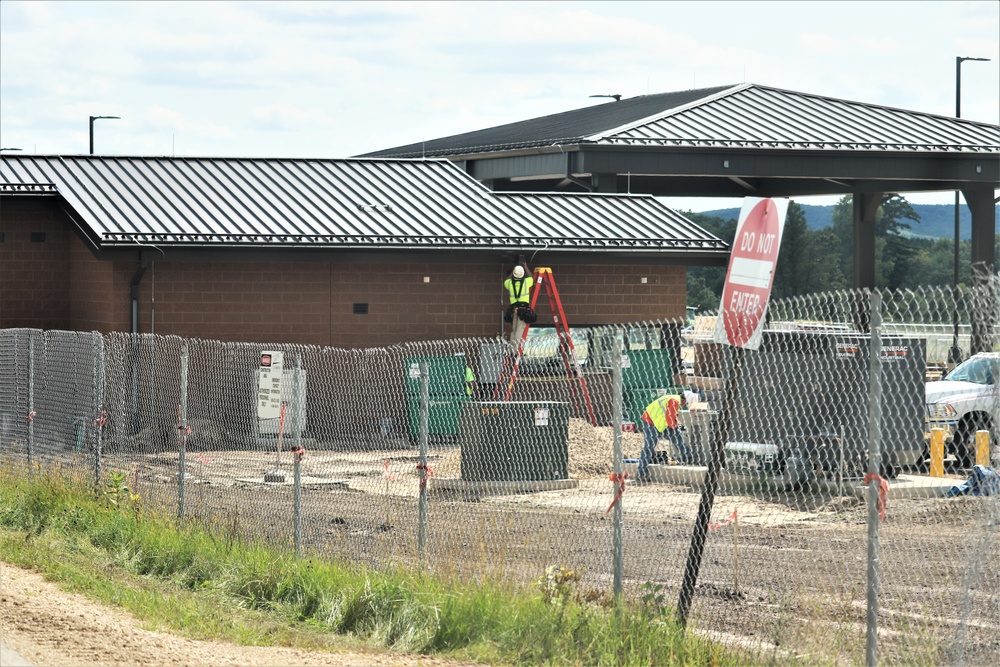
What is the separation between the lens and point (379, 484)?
20516 millimetres

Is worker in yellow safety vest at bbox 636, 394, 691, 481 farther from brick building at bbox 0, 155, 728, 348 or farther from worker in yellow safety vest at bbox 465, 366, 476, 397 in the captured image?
brick building at bbox 0, 155, 728, 348

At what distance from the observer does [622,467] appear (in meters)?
10.2

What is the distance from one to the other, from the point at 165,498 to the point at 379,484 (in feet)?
16.8

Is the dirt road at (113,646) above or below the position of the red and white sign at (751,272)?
below

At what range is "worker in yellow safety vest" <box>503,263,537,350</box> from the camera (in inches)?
1089

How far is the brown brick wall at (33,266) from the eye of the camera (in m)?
28.5

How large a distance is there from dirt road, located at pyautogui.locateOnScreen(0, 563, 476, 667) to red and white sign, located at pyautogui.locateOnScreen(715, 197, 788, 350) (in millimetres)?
2755

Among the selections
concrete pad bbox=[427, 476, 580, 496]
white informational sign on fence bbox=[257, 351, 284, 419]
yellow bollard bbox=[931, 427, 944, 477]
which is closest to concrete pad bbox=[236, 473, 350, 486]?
concrete pad bbox=[427, 476, 580, 496]

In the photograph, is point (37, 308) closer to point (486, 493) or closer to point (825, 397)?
point (486, 493)

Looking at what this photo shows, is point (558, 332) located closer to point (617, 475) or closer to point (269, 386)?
point (269, 386)

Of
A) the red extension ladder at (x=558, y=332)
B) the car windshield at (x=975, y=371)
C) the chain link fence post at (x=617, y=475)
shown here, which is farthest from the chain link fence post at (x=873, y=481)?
the red extension ladder at (x=558, y=332)

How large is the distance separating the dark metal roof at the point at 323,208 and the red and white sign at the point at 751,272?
18549mm

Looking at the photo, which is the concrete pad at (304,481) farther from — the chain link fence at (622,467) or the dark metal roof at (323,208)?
the dark metal roof at (323,208)

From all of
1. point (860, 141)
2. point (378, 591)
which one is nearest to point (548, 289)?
point (860, 141)
